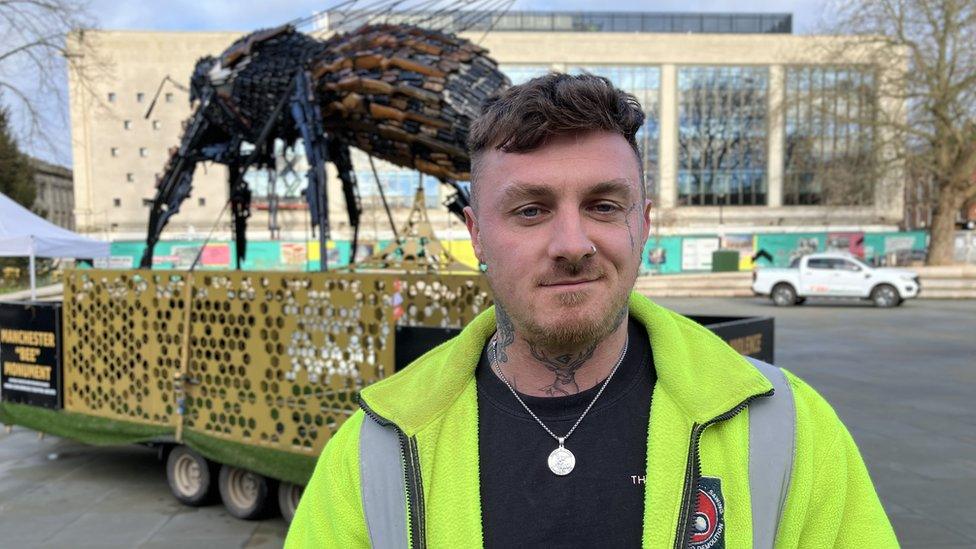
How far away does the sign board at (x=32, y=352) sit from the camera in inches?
231

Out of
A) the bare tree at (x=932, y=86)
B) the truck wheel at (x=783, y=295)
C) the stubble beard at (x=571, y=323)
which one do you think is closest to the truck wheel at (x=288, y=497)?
the stubble beard at (x=571, y=323)

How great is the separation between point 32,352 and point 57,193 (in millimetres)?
88671

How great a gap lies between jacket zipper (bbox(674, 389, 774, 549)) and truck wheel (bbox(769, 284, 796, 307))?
68.3 feet

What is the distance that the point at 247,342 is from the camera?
481 cm

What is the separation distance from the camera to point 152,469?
6422 mm

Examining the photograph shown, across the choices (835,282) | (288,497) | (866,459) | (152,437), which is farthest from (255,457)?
(835,282)

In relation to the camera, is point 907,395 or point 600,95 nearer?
point 600,95

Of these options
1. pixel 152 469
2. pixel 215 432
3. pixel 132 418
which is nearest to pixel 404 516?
pixel 215 432

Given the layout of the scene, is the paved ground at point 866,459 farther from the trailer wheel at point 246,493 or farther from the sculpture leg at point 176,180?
the sculpture leg at point 176,180

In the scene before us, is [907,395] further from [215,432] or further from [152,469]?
[152,469]

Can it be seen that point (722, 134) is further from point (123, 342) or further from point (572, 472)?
point (572, 472)

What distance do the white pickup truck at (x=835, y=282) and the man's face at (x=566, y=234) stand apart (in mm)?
20756

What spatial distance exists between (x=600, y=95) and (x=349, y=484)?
0.88m

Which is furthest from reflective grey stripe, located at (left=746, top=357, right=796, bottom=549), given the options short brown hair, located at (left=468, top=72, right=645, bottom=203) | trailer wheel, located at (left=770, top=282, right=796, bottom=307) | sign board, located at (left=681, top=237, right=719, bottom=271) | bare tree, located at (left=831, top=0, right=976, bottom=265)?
sign board, located at (left=681, top=237, right=719, bottom=271)
